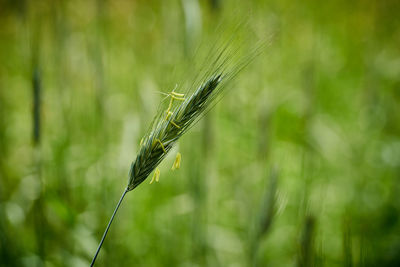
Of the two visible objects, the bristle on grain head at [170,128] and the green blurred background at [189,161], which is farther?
the green blurred background at [189,161]

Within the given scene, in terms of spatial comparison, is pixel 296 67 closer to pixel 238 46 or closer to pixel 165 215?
→ pixel 165 215

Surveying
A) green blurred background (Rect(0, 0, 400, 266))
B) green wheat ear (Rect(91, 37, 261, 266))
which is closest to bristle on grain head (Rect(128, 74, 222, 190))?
green wheat ear (Rect(91, 37, 261, 266))

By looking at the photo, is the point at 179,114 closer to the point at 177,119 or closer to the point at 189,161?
the point at 177,119

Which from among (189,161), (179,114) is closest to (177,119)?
(179,114)

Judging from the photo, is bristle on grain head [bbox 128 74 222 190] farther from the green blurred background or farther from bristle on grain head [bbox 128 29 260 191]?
the green blurred background

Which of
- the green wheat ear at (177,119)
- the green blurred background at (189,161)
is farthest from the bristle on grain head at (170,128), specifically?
the green blurred background at (189,161)

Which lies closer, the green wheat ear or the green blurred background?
the green wheat ear

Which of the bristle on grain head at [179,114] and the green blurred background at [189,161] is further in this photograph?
the green blurred background at [189,161]

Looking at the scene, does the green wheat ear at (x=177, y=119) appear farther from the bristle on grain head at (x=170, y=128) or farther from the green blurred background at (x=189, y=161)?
the green blurred background at (x=189, y=161)

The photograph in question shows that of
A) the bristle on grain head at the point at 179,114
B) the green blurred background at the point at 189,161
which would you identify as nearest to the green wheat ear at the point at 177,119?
the bristle on grain head at the point at 179,114
